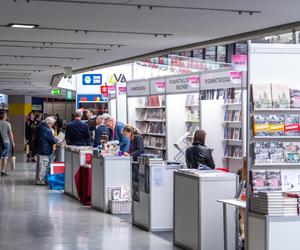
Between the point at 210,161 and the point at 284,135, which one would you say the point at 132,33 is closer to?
the point at 210,161

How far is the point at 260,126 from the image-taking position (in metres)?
6.96

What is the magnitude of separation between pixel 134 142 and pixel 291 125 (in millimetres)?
6103

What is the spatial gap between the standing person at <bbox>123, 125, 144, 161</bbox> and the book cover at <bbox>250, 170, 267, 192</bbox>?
5.89m

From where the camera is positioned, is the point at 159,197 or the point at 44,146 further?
the point at 44,146

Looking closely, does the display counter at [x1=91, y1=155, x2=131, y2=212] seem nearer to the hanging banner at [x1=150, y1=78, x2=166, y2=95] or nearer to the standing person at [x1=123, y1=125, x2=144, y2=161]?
the standing person at [x1=123, y1=125, x2=144, y2=161]

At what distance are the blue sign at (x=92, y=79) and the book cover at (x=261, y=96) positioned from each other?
16.8 m

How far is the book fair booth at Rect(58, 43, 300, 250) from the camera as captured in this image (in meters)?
6.94

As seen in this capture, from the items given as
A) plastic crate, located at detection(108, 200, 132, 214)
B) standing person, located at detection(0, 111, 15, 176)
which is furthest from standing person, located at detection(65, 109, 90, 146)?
plastic crate, located at detection(108, 200, 132, 214)

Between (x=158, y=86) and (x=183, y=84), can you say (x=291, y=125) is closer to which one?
(x=183, y=84)

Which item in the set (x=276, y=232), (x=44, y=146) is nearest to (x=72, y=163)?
(x=44, y=146)

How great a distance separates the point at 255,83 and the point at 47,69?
13.3 m

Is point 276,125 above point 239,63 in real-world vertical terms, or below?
below

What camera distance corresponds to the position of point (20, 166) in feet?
76.5

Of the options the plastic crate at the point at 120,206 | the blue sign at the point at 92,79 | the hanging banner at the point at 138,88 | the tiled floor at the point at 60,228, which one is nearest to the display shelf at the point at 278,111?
the tiled floor at the point at 60,228
